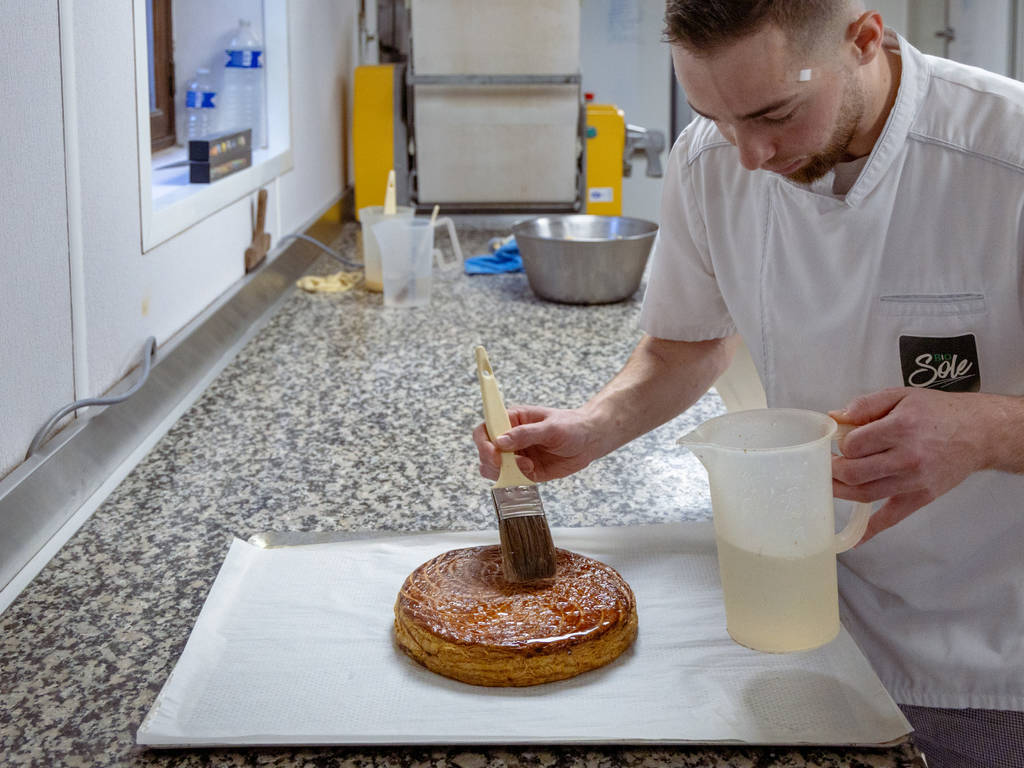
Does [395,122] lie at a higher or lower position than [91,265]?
higher

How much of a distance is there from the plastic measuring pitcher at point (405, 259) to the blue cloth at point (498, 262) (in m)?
0.34

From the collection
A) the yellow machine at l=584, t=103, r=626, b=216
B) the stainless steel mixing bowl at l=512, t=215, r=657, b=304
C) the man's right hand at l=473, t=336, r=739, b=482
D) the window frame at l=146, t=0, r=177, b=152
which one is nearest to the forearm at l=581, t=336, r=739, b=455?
the man's right hand at l=473, t=336, r=739, b=482

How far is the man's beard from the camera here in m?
1.01

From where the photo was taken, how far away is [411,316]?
2.17 m

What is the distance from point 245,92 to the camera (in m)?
2.44

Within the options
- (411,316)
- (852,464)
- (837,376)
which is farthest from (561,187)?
(852,464)

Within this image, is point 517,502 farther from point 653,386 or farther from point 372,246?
point 372,246

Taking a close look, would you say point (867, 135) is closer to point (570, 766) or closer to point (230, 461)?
point (570, 766)

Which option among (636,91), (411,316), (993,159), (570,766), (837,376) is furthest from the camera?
(636,91)

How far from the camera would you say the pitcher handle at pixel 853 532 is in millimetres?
817

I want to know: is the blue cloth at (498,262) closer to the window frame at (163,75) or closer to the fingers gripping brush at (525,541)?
the window frame at (163,75)

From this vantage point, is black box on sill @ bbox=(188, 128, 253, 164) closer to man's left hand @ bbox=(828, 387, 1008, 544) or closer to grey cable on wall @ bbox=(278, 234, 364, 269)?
grey cable on wall @ bbox=(278, 234, 364, 269)

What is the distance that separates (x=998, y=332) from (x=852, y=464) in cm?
32

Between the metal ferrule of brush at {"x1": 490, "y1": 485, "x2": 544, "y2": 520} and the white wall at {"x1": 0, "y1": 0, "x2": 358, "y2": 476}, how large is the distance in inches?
20.1
